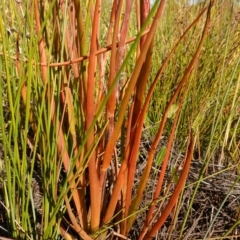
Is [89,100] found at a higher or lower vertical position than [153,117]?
higher

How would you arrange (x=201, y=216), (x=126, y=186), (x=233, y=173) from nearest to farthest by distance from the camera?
(x=126, y=186) < (x=201, y=216) < (x=233, y=173)

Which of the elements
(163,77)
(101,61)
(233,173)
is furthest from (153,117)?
(101,61)

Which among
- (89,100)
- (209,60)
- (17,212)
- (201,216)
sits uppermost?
(89,100)

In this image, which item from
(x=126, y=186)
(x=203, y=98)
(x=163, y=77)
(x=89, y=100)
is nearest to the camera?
(x=89, y=100)

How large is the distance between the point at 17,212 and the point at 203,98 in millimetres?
867

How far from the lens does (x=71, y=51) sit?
675mm

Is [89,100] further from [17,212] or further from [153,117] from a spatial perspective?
[153,117]

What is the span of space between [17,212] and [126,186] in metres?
0.20

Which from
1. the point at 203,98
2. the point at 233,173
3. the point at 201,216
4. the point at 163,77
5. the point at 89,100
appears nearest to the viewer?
→ the point at 89,100

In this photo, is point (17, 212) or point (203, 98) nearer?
point (17, 212)

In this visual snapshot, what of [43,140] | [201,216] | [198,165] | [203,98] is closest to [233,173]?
[198,165]

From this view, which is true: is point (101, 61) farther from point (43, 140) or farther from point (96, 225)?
point (96, 225)

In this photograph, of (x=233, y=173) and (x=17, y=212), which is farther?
(x=233, y=173)

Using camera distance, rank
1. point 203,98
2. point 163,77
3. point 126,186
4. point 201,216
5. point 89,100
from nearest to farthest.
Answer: point 89,100, point 126,186, point 201,216, point 203,98, point 163,77
